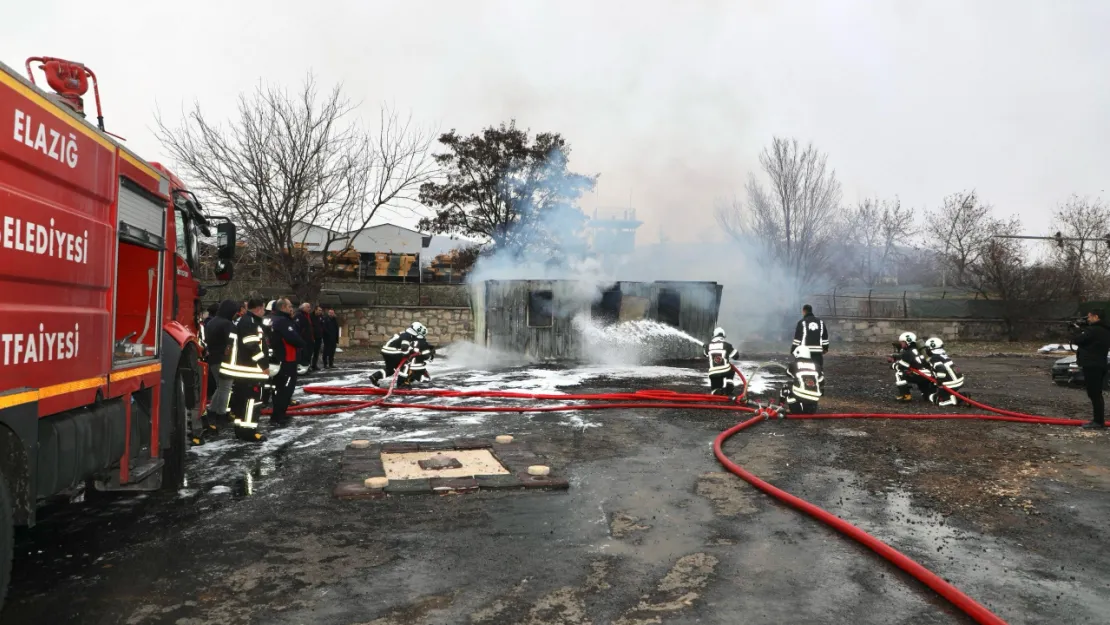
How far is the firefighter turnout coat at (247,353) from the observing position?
8141 mm

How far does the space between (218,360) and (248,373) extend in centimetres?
123

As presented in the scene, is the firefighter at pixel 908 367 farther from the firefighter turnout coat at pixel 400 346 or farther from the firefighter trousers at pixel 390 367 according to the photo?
the firefighter trousers at pixel 390 367

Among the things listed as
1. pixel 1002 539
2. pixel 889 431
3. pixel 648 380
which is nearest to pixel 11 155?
Result: pixel 1002 539

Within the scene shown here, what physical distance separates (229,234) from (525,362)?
1240cm

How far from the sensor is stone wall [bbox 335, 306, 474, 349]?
23594mm

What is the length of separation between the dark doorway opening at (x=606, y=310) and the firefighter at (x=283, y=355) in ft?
35.9

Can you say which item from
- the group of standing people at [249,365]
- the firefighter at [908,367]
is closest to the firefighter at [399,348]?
the group of standing people at [249,365]

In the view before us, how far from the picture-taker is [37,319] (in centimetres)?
335

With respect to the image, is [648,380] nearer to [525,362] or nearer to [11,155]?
[525,362]

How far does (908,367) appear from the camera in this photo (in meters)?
11.8

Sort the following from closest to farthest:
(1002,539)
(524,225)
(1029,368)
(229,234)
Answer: (1002,539) → (229,234) → (1029,368) → (524,225)

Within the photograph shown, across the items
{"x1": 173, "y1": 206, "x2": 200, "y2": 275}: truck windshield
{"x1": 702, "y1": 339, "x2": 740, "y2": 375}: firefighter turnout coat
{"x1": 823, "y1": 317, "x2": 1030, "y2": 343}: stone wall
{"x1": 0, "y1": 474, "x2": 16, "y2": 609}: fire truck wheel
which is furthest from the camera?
{"x1": 823, "y1": 317, "x2": 1030, "y2": 343}: stone wall

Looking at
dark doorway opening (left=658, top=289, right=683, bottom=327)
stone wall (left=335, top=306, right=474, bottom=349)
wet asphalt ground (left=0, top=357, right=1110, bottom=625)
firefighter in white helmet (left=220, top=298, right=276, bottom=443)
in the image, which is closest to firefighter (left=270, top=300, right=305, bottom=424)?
firefighter in white helmet (left=220, top=298, right=276, bottom=443)

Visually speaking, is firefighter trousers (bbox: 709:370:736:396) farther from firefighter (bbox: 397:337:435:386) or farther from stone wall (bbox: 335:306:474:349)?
stone wall (bbox: 335:306:474:349)
